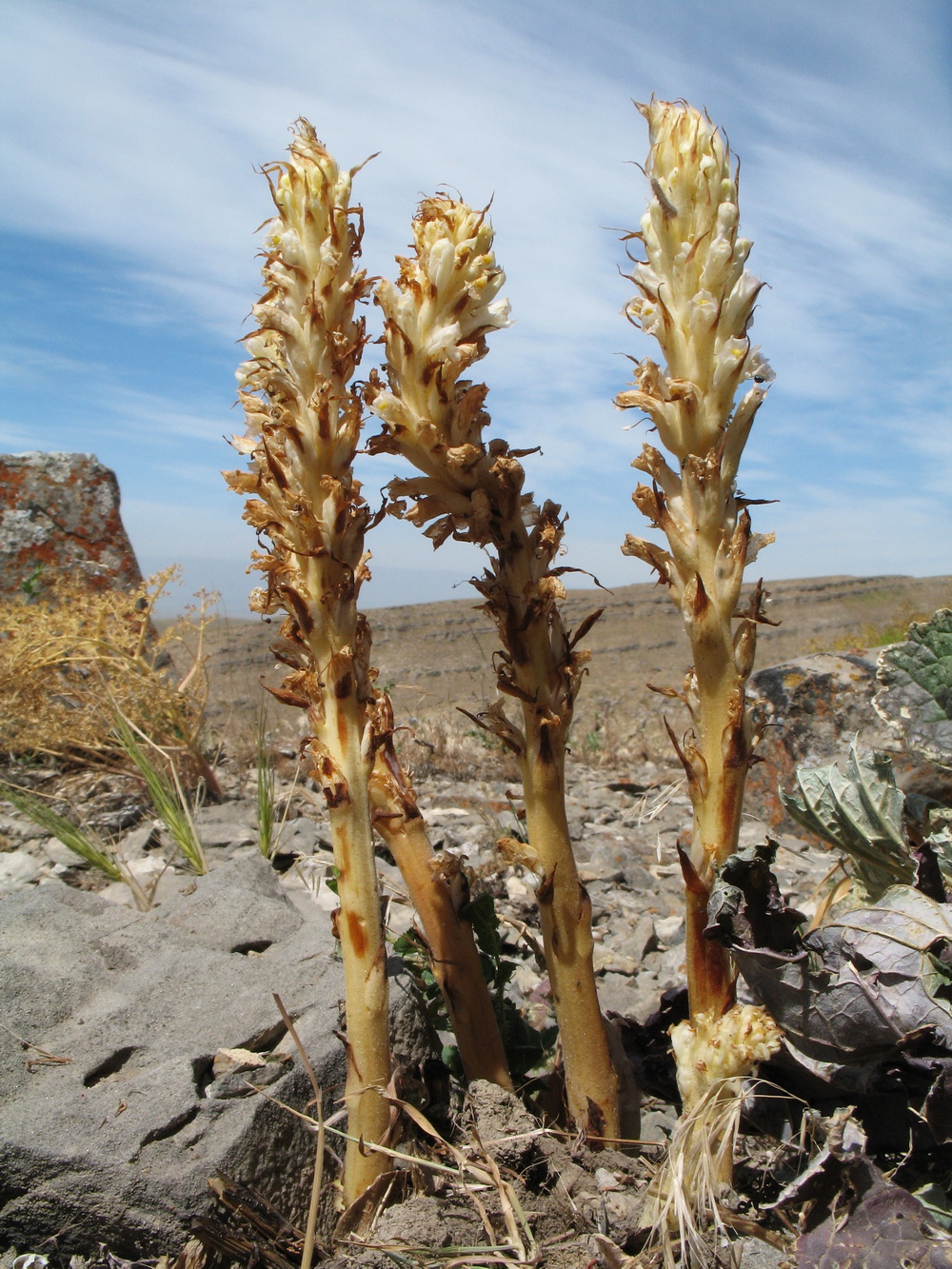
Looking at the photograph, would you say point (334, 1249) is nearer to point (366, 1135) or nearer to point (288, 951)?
point (366, 1135)

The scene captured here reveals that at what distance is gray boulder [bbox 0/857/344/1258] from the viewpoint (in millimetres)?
1847

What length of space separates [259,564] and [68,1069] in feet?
4.57

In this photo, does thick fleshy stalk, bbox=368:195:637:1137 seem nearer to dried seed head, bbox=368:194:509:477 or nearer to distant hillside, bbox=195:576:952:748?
dried seed head, bbox=368:194:509:477

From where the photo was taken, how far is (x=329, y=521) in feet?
5.98

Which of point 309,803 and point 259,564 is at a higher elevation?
point 259,564

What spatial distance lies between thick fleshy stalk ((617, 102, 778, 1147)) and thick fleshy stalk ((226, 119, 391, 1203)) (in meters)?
0.64

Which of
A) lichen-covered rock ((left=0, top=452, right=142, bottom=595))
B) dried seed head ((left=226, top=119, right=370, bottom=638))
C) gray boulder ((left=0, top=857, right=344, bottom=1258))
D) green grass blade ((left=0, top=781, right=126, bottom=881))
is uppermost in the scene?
lichen-covered rock ((left=0, top=452, right=142, bottom=595))

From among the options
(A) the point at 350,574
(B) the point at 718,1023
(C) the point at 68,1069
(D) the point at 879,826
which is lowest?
(C) the point at 68,1069

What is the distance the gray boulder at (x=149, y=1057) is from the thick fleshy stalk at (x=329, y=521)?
0.99ft

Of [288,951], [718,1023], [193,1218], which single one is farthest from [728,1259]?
[288,951]

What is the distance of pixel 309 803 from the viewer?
4867mm

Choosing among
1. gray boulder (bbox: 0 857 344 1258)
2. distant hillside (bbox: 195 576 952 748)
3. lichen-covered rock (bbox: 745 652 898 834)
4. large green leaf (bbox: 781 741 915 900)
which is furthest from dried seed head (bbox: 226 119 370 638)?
distant hillside (bbox: 195 576 952 748)

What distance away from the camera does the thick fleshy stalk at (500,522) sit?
184 cm

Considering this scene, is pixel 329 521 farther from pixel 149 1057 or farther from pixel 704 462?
pixel 149 1057
